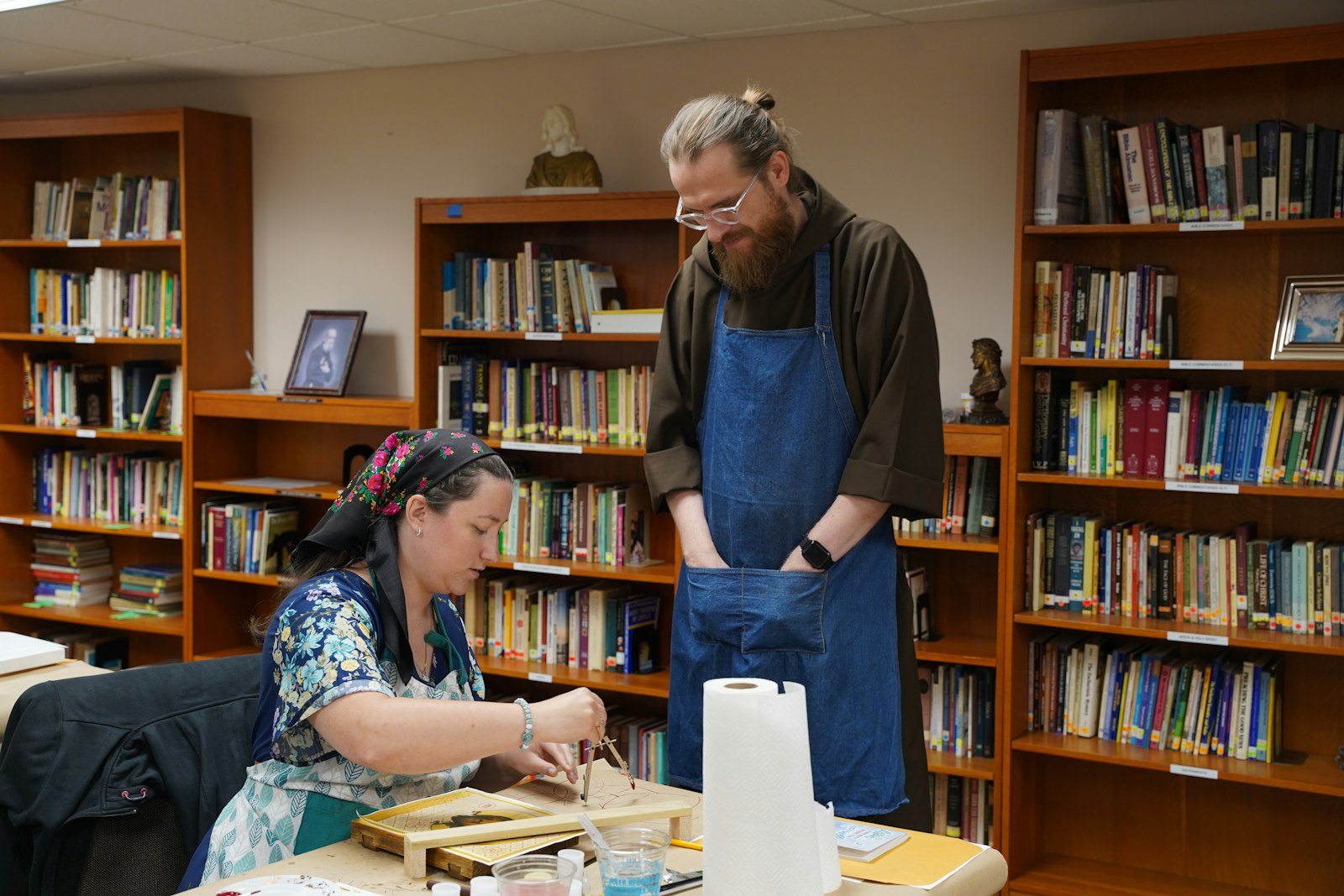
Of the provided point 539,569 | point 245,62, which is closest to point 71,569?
point 245,62

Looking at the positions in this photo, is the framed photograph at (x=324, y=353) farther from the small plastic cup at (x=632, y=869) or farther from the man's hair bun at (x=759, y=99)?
the small plastic cup at (x=632, y=869)

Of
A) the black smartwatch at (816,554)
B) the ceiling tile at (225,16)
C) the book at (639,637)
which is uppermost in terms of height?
the ceiling tile at (225,16)

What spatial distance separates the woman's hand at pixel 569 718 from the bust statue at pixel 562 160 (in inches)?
104

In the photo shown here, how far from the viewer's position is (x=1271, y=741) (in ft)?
11.4

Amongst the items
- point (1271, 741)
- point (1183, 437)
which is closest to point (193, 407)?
point (1183, 437)

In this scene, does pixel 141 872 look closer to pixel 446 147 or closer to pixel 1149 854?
pixel 1149 854

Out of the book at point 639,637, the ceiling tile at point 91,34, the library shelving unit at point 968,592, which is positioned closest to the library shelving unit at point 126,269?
the ceiling tile at point 91,34

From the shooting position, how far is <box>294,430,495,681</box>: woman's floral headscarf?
1.95m

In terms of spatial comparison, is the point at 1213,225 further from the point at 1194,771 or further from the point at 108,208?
the point at 108,208

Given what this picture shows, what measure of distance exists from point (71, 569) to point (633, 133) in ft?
9.34

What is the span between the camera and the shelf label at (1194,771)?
3.39m

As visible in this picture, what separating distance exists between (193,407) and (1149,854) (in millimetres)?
3494

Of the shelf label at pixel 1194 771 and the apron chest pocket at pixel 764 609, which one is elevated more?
the apron chest pocket at pixel 764 609

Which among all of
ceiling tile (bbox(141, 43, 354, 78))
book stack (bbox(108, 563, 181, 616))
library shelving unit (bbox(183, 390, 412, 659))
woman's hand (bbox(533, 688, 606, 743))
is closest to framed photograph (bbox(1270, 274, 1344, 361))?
woman's hand (bbox(533, 688, 606, 743))
